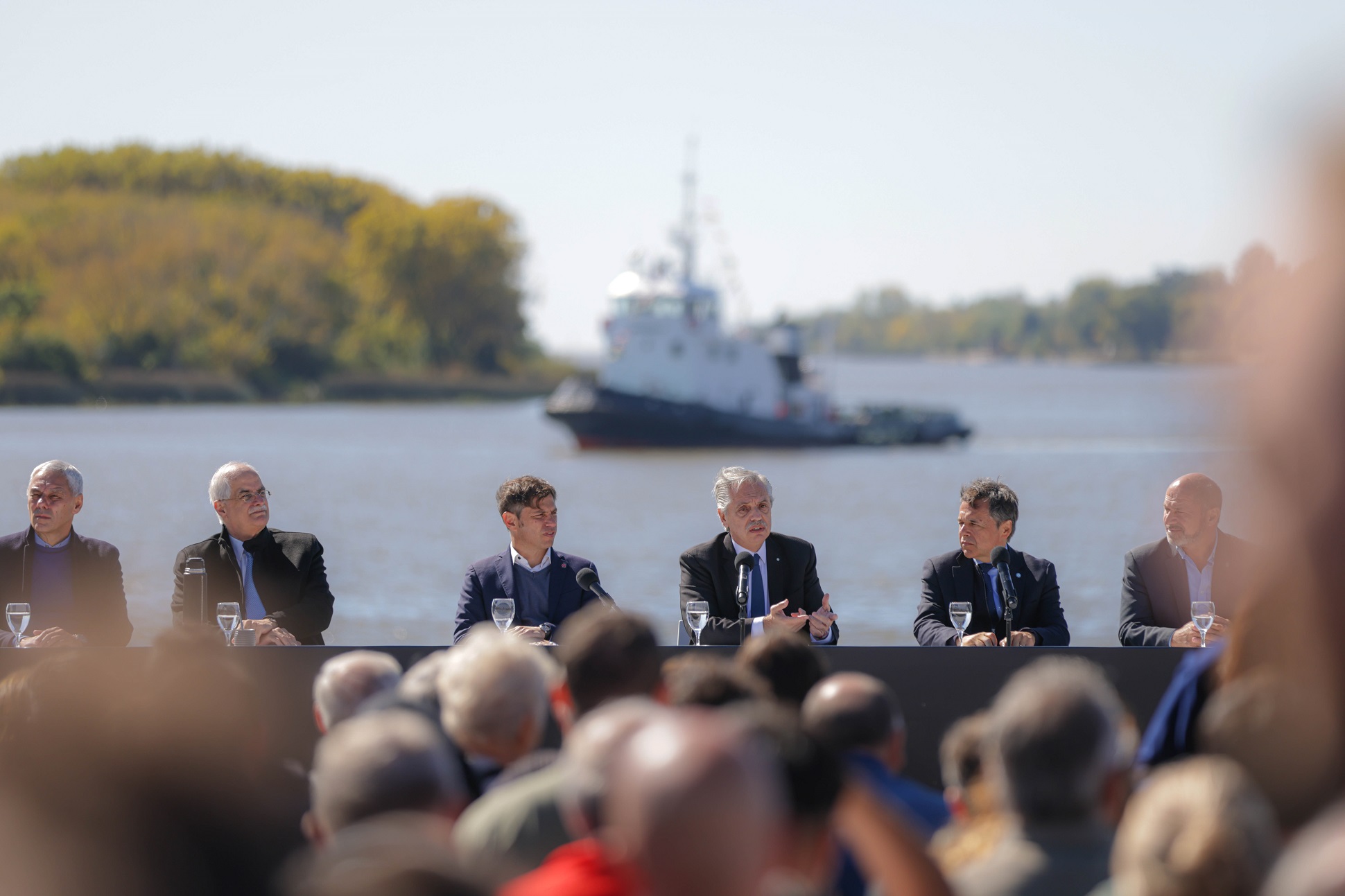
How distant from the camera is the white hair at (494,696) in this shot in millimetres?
2859

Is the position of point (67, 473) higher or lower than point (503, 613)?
higher

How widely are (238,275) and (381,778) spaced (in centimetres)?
8777

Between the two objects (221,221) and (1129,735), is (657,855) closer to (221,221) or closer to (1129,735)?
(1129,735)

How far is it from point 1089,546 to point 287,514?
19180mm

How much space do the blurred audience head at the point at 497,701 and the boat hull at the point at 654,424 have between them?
4953cm

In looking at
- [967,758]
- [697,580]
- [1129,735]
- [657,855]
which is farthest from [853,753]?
[697,580]

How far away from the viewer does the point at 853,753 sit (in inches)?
108

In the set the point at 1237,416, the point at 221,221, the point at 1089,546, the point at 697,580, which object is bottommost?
the point at 1089,546

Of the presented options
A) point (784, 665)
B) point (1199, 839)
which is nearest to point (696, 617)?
point (784, 665)

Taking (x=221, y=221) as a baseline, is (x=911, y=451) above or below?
below

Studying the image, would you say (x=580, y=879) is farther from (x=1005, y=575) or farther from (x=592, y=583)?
(x=592, y=583)

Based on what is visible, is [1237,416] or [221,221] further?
[221,221]

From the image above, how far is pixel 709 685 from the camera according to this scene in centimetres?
261

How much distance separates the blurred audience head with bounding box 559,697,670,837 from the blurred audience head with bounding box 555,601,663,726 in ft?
1.82
